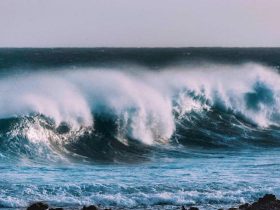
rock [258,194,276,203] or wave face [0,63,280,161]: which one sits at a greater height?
wave face [0,63,280,161]

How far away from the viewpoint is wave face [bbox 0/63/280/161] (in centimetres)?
2012

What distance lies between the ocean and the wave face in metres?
0.04

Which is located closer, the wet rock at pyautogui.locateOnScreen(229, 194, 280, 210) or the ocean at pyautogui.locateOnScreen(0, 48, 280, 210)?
the wet rock at pyautogui.locateOnScreen(229, 194, 280, 210)

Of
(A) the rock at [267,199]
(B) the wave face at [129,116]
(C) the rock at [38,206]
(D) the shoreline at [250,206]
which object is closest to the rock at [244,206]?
(D) the shoreline at [250,206]

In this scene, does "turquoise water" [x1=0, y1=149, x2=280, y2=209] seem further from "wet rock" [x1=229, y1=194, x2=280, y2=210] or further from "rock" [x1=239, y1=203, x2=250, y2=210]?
"wet rock" [x1=229, y1=194, x2=280, y2=210]

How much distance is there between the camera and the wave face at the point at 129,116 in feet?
66.0

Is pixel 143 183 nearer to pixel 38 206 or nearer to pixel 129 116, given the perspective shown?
pixel 38 206

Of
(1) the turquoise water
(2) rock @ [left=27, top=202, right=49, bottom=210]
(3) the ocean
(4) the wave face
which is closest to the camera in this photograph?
(2) rock @ [left=27, top=202, right=49, bottom=210]

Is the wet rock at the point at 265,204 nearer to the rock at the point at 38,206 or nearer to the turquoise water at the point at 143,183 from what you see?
the turquoise water at the point at 143,183

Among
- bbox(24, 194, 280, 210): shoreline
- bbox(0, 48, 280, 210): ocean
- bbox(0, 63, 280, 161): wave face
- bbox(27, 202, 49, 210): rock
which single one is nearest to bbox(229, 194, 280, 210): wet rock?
bbox(24, 194, 280, 210): shoreline

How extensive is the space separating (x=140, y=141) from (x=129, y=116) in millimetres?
1978

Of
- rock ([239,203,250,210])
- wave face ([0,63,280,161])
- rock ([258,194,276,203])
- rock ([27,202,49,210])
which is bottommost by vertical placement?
rock ([239,203,250,210])

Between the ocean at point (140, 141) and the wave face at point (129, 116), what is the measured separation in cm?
4

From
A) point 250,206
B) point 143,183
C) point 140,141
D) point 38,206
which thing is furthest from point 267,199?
point 140,141
